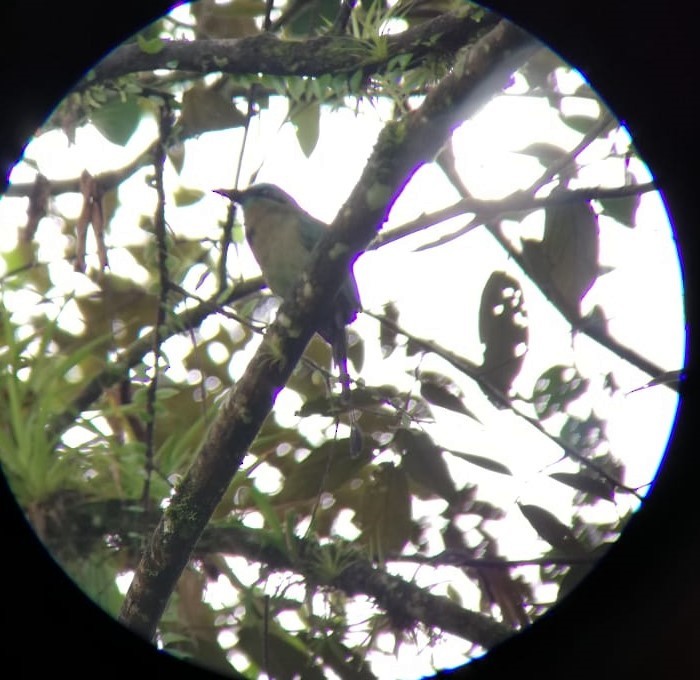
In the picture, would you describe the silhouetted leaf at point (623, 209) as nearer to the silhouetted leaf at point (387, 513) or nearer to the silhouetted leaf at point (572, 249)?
the silhouetted leaf at point (572, 249)

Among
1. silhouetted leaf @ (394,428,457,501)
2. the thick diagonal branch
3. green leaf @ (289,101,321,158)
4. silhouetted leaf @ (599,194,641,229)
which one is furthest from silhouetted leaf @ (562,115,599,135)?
silhouetted leaf @ (394,428,457,501)

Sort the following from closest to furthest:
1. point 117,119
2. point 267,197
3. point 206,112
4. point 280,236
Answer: point 117,119
point 206,112
point 280,236
point 267,197

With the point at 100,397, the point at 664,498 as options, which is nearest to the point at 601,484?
the point at 664,498

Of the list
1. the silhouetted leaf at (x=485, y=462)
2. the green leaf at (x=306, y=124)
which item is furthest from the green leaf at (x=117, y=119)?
the silhouetted leaf at (x=485, y=462)

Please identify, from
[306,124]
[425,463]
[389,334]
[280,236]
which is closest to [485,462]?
[425,463]

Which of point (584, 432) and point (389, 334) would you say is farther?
point (389, 334)

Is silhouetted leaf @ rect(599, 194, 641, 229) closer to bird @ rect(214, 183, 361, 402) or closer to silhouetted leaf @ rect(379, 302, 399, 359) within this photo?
silhouetted leaf @ rect(379, 302, 399, 359)

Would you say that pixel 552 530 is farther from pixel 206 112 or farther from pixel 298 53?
pixel 206 112
